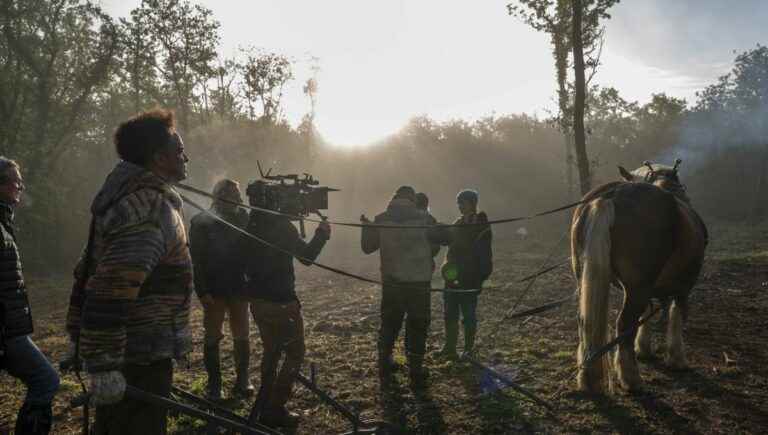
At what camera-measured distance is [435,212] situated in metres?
34.8

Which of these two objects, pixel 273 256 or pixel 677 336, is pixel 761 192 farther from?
pixel 273 256

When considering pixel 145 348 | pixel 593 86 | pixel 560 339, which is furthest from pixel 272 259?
pixel 593 86

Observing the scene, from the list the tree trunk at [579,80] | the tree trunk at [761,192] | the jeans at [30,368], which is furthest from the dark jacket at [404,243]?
the tree trunk at [761,192]

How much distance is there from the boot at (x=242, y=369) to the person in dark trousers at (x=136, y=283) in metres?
2.72

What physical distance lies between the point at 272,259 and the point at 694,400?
4.05m

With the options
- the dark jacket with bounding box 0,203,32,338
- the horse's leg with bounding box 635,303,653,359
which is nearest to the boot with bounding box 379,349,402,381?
the horse's leg with bounding box 635,303,653,359

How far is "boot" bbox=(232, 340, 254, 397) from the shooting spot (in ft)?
17.3

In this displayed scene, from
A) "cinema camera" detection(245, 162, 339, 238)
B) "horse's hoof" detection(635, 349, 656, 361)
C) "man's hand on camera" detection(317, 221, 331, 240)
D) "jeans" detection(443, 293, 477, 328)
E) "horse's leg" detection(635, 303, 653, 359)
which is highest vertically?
"cinema camera" detection(245, 162, 339, 238)

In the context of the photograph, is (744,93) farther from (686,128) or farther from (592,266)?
(592,266)

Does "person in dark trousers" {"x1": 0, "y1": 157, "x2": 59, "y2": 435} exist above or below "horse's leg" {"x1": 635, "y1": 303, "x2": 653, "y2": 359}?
above

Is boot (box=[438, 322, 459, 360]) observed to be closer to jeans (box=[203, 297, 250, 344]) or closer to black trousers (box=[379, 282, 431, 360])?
black trousers (box=[379, 282, 431, 360])

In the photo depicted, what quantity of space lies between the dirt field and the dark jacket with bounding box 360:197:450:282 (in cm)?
121

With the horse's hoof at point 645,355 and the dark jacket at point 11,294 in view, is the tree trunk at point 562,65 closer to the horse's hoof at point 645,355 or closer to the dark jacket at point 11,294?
the horse's hoof at point 645,355

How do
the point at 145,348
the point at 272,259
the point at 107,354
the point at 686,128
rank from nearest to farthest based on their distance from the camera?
1. the point at 107,354
2. the point at 145,348
3. the point at 272,259
4. the point at 686,128
